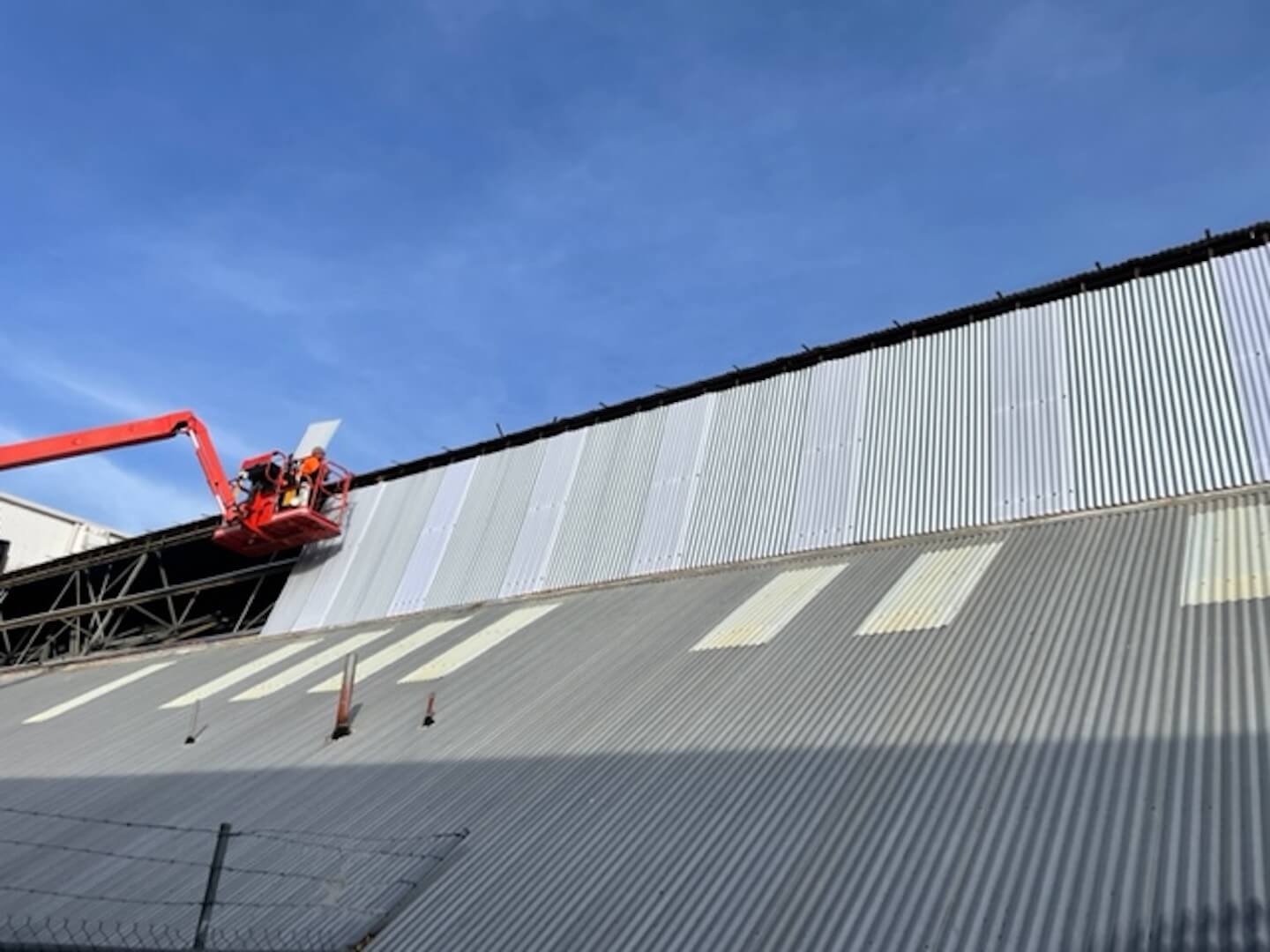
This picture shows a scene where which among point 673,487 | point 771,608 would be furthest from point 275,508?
point 771,608

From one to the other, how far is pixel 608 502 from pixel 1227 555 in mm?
11794

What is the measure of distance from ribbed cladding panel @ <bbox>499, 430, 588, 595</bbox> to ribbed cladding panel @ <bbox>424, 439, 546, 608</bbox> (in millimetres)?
194

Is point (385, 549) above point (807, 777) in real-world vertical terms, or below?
above

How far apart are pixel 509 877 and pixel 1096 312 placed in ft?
43.5

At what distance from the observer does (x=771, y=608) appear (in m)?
13.6

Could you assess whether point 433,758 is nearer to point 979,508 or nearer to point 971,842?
point 971,842

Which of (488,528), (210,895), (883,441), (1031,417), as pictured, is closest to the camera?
(210,895)

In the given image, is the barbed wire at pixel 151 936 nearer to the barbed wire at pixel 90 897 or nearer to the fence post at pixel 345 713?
the barbed wire at pixel 90 897

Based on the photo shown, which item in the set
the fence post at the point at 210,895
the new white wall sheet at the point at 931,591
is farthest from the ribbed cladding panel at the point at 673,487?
the fence post at the point at 210,895

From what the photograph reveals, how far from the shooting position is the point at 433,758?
11.5 metres

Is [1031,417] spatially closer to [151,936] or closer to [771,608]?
[771,608]

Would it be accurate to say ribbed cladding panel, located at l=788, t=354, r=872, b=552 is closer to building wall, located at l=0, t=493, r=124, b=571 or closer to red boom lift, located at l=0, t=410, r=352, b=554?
red boom lift, located at l=0, t=410, r=352, b=554

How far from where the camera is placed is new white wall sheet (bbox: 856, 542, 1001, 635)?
11367 millimetres

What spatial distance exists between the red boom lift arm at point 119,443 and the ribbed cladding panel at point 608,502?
12535 millimetres
